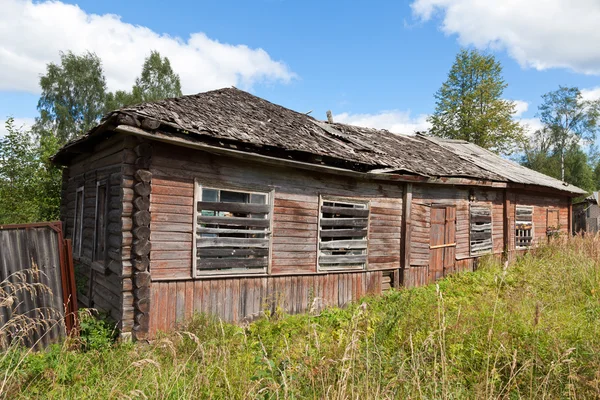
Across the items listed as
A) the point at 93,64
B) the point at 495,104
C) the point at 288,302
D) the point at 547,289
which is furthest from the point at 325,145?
the point at 93,64

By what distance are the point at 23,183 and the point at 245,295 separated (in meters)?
10.5

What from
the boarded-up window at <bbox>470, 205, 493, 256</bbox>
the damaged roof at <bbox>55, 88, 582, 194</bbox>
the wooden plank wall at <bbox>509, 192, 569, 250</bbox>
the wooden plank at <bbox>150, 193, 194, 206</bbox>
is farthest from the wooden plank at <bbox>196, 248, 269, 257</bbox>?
the wooden plank wall at <bbox>509, 192, 569, 250</bbox>

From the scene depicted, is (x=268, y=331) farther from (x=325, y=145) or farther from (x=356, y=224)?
(x=325, y=145)

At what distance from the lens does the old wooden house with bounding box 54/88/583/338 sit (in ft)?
19.5

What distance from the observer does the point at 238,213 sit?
24.0 ft

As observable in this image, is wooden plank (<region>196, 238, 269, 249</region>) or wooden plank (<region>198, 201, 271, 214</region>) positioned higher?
wooden plank (<region>198, 201, 271, 214</region>)

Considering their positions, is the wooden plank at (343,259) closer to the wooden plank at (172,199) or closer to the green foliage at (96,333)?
the wooden plank at (172,199)

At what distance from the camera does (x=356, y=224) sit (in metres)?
8.55

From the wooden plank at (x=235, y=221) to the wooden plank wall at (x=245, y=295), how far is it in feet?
3.10

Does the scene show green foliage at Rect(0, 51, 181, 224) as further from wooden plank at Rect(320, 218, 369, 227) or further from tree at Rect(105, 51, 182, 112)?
wooden plank at Rect(320, 218, 369, 227)

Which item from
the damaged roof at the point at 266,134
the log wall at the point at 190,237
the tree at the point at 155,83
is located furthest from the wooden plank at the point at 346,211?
the tree at the point at 155,83

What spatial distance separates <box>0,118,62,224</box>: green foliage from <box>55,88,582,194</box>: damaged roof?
167 inches

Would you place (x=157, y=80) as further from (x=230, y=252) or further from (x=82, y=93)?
(x=230, y=252)

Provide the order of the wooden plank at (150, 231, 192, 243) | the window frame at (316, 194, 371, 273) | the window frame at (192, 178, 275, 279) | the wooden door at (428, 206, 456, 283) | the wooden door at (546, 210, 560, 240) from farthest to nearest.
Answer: the wooden door at (546, 210, 560, 240)
the wooden door at (428, 206, 456, 283)
the window frame at (316, 194, 371, 273)
the window frame at (192, 178, 275, 279)
the wooden plank at (150, 231, 192, 243)
